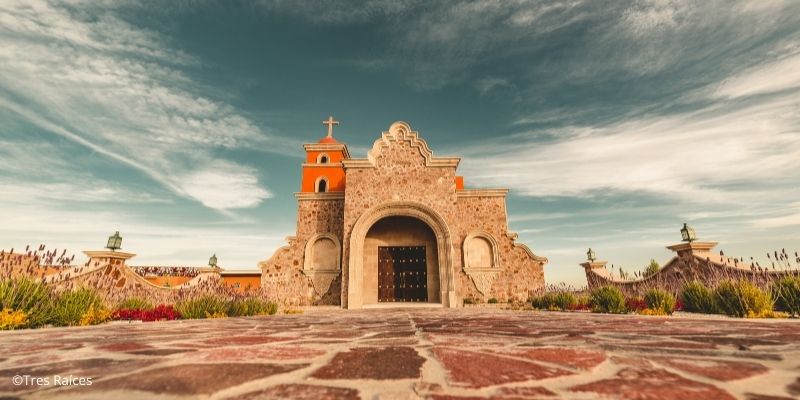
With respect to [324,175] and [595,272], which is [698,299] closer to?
[595,272]

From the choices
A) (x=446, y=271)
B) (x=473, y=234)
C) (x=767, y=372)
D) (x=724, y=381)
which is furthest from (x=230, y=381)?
(x=473, y=234)

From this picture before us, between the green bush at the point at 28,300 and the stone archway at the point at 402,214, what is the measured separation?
782 centimetres

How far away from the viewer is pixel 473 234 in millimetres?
13859

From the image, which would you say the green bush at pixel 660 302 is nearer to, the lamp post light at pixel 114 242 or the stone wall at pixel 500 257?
the stone wall at pixel 500 257

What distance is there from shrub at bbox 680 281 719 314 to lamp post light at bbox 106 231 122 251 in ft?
50.0

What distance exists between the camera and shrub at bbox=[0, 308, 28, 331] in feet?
14.2

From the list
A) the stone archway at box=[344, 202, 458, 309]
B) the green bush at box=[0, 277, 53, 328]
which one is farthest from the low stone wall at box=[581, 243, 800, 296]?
the green bush at box=[0, 277, 53, 328]

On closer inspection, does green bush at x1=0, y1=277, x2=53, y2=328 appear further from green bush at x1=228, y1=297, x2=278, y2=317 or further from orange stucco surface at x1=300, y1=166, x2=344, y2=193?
orange stucco surface at x1=300, y1=166, x2=344, y2=193

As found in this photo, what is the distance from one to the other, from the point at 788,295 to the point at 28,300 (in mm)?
12846

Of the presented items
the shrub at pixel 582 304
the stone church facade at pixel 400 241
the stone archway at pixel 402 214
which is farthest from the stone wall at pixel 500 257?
the shrub at pixel 582 304

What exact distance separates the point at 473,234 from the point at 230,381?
13099mm

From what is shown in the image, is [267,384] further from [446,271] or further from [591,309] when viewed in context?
[446,271]

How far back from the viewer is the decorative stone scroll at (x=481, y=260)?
1306 centimetres

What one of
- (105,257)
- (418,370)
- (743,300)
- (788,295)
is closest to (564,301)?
(743,300)
